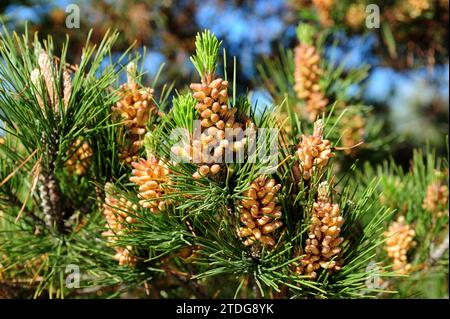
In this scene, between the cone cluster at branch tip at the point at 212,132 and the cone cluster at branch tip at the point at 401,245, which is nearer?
the cone cluster at branch tip at the point at 212,132

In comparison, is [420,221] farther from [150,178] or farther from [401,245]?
[150,178]

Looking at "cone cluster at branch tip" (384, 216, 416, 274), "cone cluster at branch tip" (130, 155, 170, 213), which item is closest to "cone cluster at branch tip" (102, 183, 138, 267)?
"cone cluster at branch tip" (130, 155, 170, 213)

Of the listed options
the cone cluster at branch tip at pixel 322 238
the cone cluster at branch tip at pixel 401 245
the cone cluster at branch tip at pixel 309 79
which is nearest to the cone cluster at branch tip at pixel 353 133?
the cone cluster at branch tip at pixel 309 79

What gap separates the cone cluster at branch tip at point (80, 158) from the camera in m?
0.53

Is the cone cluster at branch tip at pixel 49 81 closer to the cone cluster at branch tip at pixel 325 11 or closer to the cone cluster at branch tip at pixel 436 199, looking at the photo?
the cone cluster at branch tip at pixel 436 199

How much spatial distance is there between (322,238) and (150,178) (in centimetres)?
15

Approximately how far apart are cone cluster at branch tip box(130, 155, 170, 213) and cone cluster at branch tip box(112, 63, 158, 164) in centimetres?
7

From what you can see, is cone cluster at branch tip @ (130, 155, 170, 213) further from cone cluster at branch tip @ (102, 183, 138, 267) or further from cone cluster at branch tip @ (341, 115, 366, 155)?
cone cluster at branch tip @ (341, 115, 366, 155)

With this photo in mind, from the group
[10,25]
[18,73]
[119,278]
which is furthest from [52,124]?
[10,25]

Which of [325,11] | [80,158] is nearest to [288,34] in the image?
[325,11]

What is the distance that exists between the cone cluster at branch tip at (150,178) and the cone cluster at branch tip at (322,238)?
0.12 metres
